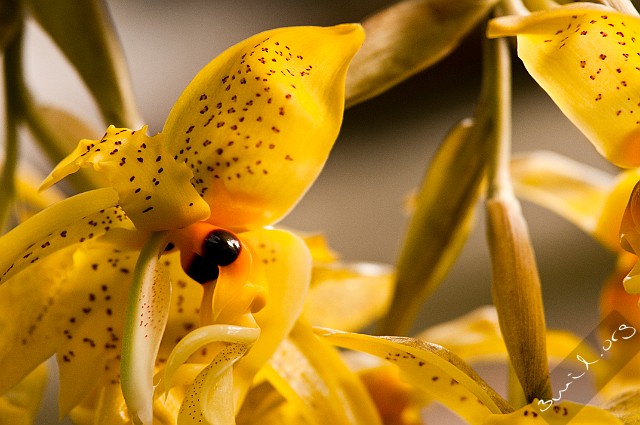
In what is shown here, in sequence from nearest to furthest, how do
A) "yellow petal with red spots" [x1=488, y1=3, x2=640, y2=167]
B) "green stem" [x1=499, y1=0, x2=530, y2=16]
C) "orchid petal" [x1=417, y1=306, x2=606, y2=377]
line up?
"yellow petal with red spots" [x1=488, y1=3, x2=640, y2=167], "green stem" [x1=499, y1=0, x2=530, y2=16], "orchid petal" [x1=417, y1=306, x2=606, y2=377]

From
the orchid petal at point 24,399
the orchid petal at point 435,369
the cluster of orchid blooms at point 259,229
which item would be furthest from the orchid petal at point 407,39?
the orchid petal at point 24,399

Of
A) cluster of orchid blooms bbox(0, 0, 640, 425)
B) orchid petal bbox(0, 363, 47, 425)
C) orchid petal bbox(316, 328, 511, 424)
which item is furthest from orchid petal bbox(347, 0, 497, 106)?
orchid petal bbox(0, 363, 47, 425)

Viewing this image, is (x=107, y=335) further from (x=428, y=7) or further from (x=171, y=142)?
(x=428, y=7)

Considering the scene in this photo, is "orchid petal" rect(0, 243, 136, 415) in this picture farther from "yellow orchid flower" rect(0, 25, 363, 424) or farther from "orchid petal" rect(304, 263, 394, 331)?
"orchid petal" rect(304, 263, 394, 331)

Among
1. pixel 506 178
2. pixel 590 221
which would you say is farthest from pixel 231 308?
pixel 590 221

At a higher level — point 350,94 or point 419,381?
point 350,94

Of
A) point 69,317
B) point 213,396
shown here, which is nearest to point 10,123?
point 69,317

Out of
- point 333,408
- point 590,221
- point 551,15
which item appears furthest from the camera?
point 590,221

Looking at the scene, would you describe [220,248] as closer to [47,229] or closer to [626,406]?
[47,229]
